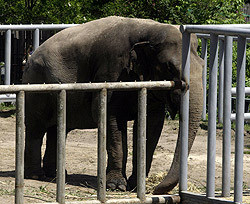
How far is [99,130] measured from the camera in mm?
5793

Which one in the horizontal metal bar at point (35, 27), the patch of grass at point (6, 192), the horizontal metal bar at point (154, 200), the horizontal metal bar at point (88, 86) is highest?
the horizontal metal bar at point (35, 27)

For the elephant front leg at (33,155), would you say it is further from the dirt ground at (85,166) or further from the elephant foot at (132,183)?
the elephant foot at (132,183)

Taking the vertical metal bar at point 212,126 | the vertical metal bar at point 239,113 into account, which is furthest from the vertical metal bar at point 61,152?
the vertical metal bar at point 239,113

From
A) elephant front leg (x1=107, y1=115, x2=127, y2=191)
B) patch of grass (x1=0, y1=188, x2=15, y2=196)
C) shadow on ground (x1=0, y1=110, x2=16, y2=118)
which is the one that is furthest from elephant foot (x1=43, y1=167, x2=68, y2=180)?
shadow on ground (x1=0, y1=110, x2=16, y2=118)

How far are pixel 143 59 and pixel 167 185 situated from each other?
1682 mm

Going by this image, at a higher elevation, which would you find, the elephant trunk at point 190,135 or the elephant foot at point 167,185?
the elephant trunk at point 190,135

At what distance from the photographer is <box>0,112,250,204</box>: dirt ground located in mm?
6684

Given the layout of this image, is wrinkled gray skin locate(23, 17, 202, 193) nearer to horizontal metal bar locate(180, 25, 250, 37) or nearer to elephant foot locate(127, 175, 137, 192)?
elephant foot locate(127, 175, 137, 192)

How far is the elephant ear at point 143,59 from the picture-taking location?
25.3 feet

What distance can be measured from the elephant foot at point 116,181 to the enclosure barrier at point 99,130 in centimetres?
155

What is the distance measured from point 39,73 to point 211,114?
2.82 m

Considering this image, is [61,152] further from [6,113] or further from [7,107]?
[7,107]

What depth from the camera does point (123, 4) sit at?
14.9 m

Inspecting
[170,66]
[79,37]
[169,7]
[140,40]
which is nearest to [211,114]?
[170,66]
